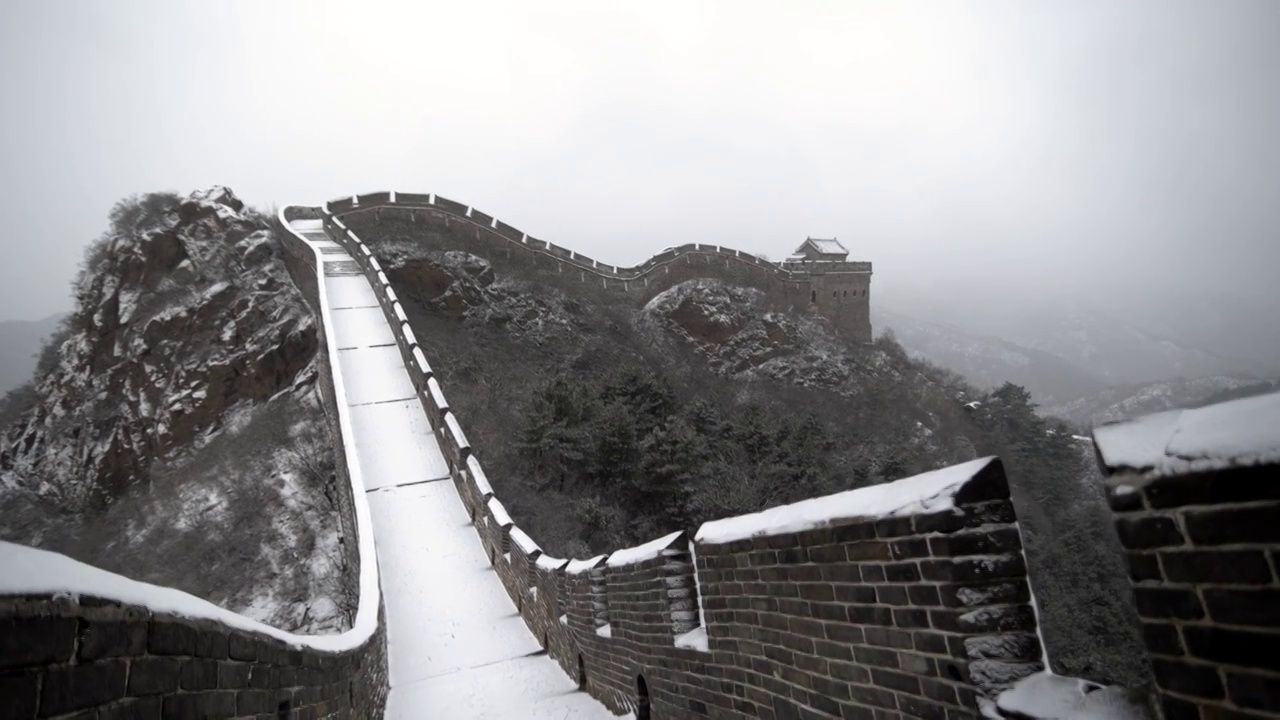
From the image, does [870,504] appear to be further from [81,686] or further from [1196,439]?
[81,686]

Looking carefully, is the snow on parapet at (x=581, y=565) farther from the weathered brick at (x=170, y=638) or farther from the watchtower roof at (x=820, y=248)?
the watchtower roof at (x=820, y=248)

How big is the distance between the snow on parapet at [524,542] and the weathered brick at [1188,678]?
26.8 feet

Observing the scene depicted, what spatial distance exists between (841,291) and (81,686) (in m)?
45.8

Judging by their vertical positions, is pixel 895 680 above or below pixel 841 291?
below

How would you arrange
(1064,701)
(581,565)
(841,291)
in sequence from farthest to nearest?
(841,291) → (581,565) → (1064,701)

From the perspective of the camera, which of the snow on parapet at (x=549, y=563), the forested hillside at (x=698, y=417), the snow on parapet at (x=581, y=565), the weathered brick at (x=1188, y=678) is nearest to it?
the weathered brick at (x=1188, y=678)

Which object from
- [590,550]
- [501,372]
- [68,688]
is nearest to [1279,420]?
[68,688]

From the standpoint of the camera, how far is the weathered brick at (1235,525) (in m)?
1.26

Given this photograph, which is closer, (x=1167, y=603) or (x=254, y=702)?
(x=1167, y=603)

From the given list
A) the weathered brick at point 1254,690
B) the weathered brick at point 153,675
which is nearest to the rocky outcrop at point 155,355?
the weathered brick at point 153,675

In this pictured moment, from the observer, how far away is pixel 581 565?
7.03 meters

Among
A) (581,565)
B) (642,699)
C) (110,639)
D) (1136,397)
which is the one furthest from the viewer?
(1136,397)

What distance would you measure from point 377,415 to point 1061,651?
56.5ft

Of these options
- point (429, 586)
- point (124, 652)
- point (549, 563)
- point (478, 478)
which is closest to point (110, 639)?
point (124, 652)
